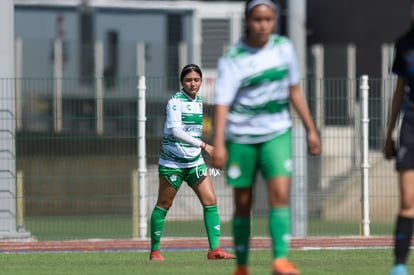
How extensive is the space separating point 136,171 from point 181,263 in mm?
8223

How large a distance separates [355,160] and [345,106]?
0.84 m

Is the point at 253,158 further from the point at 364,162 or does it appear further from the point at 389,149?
the point at 364,162

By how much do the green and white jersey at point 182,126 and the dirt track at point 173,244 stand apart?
3.36 metres

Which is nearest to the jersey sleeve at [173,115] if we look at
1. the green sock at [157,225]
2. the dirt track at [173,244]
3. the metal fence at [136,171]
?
the green sock at [157,225]

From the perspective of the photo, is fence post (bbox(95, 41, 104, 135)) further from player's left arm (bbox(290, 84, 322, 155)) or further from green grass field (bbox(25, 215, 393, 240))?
player's left arm (bbox(290, 84, 322, 155))

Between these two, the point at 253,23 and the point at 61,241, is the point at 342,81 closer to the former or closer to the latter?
the point at 61,241

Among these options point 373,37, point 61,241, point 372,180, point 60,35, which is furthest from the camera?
point 373,37

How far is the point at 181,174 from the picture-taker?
14.5m

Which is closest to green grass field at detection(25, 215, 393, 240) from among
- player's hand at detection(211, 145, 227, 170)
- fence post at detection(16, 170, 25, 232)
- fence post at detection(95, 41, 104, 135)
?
fence post at detection(16, 170, 25, 232)

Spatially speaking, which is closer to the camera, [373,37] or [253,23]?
[253,23]

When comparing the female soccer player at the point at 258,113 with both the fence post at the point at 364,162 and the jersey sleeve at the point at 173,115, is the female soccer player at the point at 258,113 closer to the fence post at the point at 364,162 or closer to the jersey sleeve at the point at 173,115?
the jersey sleeve at the point at 173,115

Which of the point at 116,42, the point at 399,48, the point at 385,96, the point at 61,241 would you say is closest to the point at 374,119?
the point at 385,96

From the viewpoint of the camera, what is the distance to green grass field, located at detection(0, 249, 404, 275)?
12.2 m

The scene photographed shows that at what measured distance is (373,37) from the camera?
36.4 m
